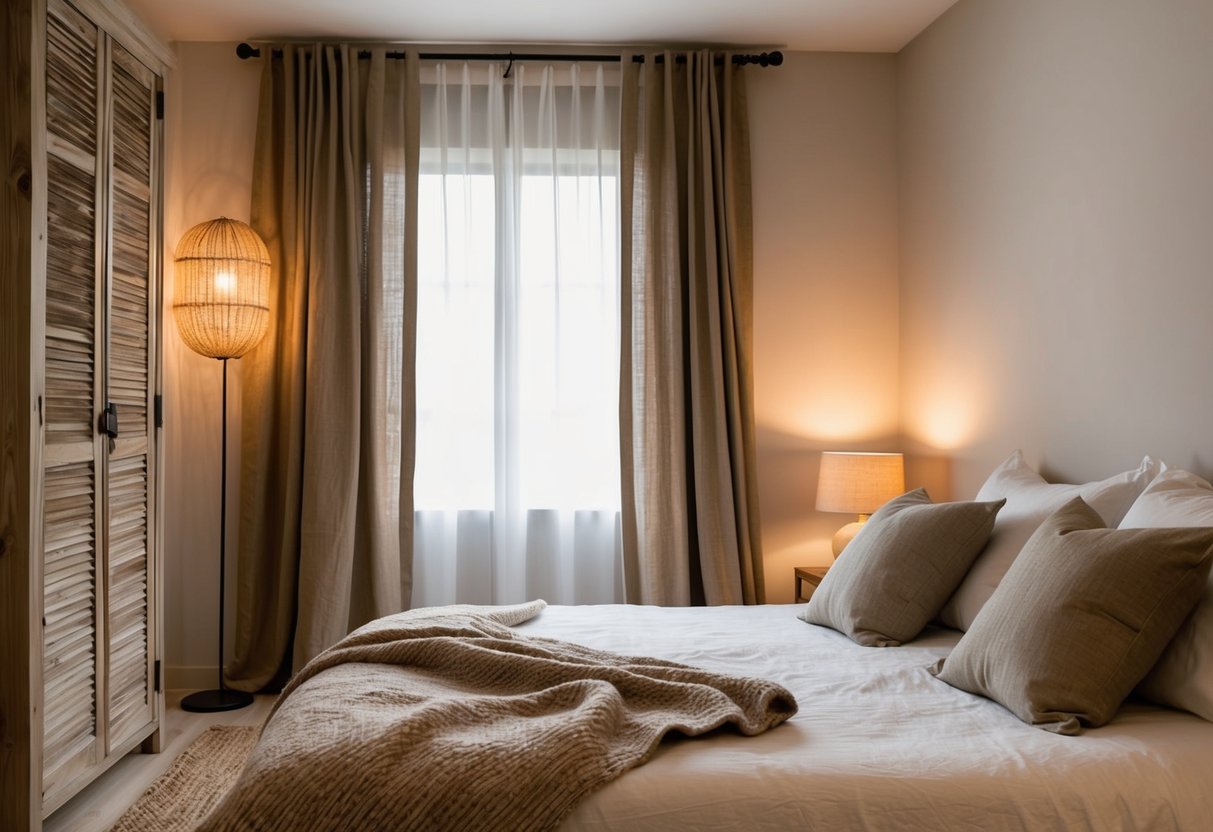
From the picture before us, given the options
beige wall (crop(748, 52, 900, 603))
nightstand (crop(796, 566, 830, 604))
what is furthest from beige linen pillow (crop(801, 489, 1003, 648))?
beige wall (crop(748, 52, 900, 603))

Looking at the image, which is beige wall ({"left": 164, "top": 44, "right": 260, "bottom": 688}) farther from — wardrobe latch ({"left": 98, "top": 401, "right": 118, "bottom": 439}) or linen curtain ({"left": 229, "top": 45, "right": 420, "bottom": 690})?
wardrobe latch ({"left": 98, "top": 401, "right": 118, "bottom": 439})

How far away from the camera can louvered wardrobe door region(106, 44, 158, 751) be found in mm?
3051

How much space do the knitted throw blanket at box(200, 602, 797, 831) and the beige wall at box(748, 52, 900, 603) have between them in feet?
7.33

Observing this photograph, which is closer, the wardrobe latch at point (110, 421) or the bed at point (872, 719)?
the bed at point (872, 719)

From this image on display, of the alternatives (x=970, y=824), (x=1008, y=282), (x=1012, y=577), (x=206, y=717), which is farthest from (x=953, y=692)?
(x=206, y=717)

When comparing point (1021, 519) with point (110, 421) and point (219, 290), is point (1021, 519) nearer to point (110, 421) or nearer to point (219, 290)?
point (110, 421)

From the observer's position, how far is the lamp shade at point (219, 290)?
3.74 m

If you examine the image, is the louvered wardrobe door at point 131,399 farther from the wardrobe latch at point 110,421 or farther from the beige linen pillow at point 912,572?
the beige linen pillow at point 912,572

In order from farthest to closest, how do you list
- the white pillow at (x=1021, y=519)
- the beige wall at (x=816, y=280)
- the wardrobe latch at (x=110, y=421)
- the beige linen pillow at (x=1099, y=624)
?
the beige wall at (x=816, y=280), the wardrobe latch at (x=110, y=421), the white pillow at (x=1021, y=519), the beige linen pillow at (x=1099, y=624)

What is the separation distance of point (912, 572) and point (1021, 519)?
0.30 metres

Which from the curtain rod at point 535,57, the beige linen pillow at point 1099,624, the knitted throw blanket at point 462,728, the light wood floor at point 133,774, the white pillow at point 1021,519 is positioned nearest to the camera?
the knitted throw blanket at point 462,728

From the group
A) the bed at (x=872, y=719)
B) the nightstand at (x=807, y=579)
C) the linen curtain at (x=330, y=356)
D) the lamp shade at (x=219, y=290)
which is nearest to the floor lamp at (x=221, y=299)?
the lamp shade at (x=219, y=290)

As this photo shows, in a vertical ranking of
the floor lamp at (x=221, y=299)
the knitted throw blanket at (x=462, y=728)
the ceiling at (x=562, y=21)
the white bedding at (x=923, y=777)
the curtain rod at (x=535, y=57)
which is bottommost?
the white bedding at (x=923, y=777)

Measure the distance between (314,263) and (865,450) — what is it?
2.42 metres
